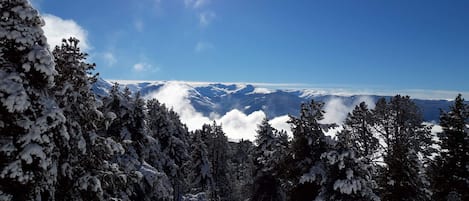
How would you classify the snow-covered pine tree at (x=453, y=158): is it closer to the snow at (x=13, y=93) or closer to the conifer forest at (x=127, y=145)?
the conifer forest at (x=127, y=145)

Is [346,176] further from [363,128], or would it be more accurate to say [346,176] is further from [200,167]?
[200,167]

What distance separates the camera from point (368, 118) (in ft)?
105

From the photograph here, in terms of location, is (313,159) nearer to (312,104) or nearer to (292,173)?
(292,173)

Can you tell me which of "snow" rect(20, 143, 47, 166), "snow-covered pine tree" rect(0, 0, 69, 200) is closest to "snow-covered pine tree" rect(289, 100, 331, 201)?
"snow-covered pine tree" rect(0, 0, 69, 200)

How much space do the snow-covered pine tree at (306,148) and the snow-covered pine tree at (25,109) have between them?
35.1ft

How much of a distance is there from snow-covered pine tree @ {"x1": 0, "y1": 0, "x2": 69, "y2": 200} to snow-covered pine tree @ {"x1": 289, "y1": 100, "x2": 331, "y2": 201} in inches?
421

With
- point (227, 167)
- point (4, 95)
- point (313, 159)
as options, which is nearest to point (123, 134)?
point (313, 159)

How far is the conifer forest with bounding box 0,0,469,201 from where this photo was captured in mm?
8734

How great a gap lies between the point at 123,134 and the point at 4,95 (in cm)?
1235

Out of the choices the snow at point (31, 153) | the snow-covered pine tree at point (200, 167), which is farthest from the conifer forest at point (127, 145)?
the snow-covered pine tree at point (200, 167)

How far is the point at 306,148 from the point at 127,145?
366 inches

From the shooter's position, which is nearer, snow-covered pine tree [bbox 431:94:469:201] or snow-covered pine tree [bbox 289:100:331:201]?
snow-covered pine tree [bbox 289:100:331:201]

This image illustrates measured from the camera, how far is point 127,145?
61.6 ft

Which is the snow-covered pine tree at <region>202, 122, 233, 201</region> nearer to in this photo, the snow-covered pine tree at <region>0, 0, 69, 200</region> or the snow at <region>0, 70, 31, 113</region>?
the snow-covered pine tree at <region>0, 0, 69, 200</region>
